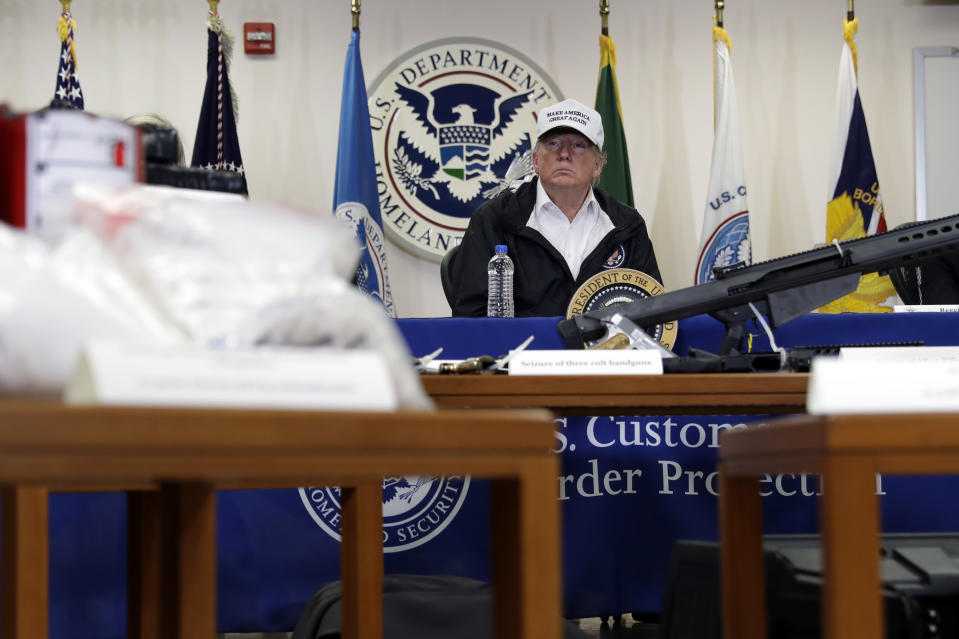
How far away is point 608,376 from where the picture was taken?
4.83 feet

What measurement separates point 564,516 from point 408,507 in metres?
0.32

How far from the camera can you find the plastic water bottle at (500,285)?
9.38 feet

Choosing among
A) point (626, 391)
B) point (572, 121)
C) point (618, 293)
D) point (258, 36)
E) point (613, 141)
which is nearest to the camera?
point (626, 391)

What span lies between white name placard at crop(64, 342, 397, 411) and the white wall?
3.77 meters

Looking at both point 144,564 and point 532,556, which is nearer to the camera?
point 532,556

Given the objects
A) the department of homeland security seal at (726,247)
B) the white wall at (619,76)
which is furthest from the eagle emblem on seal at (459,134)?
the department of homeland security seal at (726,247)

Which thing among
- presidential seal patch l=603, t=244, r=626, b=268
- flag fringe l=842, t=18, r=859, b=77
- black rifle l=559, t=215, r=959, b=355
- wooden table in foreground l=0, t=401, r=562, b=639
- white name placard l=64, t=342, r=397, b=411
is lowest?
wooden table in foreground l=0, t=401, r=562, b=639

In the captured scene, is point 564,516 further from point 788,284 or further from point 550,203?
point 550,203

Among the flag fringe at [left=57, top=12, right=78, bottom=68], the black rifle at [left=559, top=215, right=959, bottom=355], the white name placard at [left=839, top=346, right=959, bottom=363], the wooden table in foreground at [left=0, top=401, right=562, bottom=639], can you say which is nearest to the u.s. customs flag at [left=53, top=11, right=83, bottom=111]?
the flag fringe at [left=57, top=12, right=78, bottom=68]

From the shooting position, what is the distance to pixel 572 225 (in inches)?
134

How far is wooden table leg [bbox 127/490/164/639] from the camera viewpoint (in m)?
1.28

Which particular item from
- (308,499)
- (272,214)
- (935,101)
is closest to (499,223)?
(308,499)

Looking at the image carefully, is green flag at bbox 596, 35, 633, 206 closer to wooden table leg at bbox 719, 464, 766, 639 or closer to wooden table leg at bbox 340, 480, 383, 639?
wooden table leg at bbox 340, 480, 383, 639

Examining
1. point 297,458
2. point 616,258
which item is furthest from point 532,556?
point 616,258
